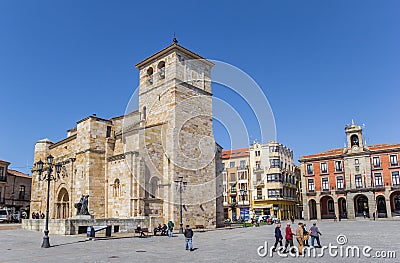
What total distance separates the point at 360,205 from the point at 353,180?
5.22m

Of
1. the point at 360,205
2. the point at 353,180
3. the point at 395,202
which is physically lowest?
the point at 360,205

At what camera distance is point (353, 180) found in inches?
2142

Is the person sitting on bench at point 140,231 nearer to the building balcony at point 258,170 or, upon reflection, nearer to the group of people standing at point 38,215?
the group of people standing at point 38,215

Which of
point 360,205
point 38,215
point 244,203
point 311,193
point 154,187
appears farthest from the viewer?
point 244,203

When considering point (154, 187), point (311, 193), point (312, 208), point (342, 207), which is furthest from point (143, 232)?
point (342, 207)

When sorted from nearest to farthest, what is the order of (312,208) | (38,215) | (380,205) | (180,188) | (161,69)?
(180,188)
(161,69)
(38,215)
(380,205)
(312,208)

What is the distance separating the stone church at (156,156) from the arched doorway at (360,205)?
1309 inches

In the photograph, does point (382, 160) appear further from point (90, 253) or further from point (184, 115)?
point (90, 253)

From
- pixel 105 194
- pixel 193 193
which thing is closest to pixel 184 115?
pixel 193 193

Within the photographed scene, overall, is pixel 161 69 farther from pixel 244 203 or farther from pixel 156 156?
pixel 244 203

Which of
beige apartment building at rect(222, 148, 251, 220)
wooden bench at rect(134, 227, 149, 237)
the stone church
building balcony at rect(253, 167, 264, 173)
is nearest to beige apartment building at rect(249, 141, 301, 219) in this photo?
building balcony at rect(253, 167, 264, 173)

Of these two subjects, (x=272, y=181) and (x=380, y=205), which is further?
(x=272, y=181)

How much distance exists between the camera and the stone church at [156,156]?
1043 inches

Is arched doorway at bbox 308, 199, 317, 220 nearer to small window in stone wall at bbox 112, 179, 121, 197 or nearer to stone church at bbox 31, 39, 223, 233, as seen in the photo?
stone church at bbox 31, 39, 223, 233
